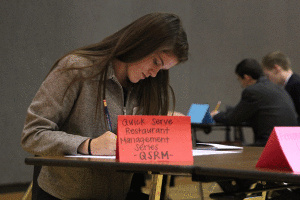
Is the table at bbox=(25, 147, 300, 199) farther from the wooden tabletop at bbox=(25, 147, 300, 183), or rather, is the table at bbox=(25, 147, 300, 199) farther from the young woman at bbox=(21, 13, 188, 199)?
the young woman at bbox=(21, 13, 188, 199)

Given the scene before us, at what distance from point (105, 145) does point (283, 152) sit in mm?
479

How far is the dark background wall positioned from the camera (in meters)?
3.16

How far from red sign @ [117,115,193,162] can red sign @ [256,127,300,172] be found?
0.59 ft

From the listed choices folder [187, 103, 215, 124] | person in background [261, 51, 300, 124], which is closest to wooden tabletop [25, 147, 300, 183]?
folder [187, 103, 215, 124]

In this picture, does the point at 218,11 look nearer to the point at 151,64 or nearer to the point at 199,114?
the point at 199,114

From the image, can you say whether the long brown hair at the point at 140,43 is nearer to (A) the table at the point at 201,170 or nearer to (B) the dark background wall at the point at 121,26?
(A) the table at the point at 201,170

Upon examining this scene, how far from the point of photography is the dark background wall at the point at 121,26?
3.16 metres

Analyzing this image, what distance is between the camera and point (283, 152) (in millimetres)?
708

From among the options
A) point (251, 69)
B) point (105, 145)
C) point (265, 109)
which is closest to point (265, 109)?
point (265, 109)

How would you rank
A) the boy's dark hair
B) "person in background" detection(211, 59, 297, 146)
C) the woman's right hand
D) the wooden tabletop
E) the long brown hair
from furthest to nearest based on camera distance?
the boy's dark hair < "person in background" detection(211, 59, 297, 146) < the long brown hair < the woman's right hand < the wooden tabletop

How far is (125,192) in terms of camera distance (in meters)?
1.22

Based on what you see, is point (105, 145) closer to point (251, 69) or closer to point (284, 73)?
point (251, 69)

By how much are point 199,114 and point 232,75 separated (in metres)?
2.22

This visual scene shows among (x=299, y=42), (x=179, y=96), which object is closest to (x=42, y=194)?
(x=179, y=96)
